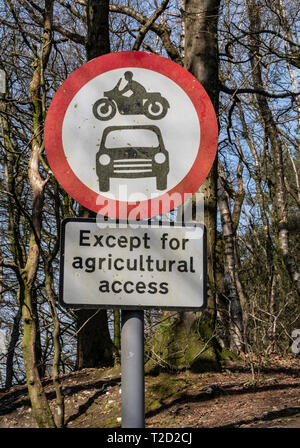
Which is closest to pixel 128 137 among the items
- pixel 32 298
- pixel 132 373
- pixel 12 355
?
pixel 132 373

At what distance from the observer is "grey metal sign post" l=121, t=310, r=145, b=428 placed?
221 centimetres

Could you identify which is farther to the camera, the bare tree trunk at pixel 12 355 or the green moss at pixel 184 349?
the bare tree trunk at pixel 12 355

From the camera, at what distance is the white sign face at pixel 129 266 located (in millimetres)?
2336

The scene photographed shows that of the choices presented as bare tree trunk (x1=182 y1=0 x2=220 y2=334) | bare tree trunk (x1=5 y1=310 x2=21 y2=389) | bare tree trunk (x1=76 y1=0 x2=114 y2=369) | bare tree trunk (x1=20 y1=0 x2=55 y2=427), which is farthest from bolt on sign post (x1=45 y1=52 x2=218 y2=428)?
bare tree trunk (x1=5 y1=310 x2=21 y2=389)

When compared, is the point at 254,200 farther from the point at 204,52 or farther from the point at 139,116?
the point at 139,116

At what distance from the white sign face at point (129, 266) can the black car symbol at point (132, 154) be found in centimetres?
19

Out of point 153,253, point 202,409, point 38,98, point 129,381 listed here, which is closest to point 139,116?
point 153,253

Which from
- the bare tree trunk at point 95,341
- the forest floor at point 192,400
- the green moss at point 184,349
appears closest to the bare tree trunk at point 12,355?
the bare tree trunk at point 95,341

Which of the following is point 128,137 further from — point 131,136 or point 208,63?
point 208,63

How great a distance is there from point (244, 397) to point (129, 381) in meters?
3.82

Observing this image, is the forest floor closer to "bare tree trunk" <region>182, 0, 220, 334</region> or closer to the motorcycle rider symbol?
"bare tree trunk" <region>182, 0, 220, 334</region>

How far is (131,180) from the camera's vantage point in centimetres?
242

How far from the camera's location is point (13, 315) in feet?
59.7

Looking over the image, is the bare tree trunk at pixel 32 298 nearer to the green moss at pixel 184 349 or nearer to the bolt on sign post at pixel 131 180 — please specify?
the green moss at pixel 184 349
